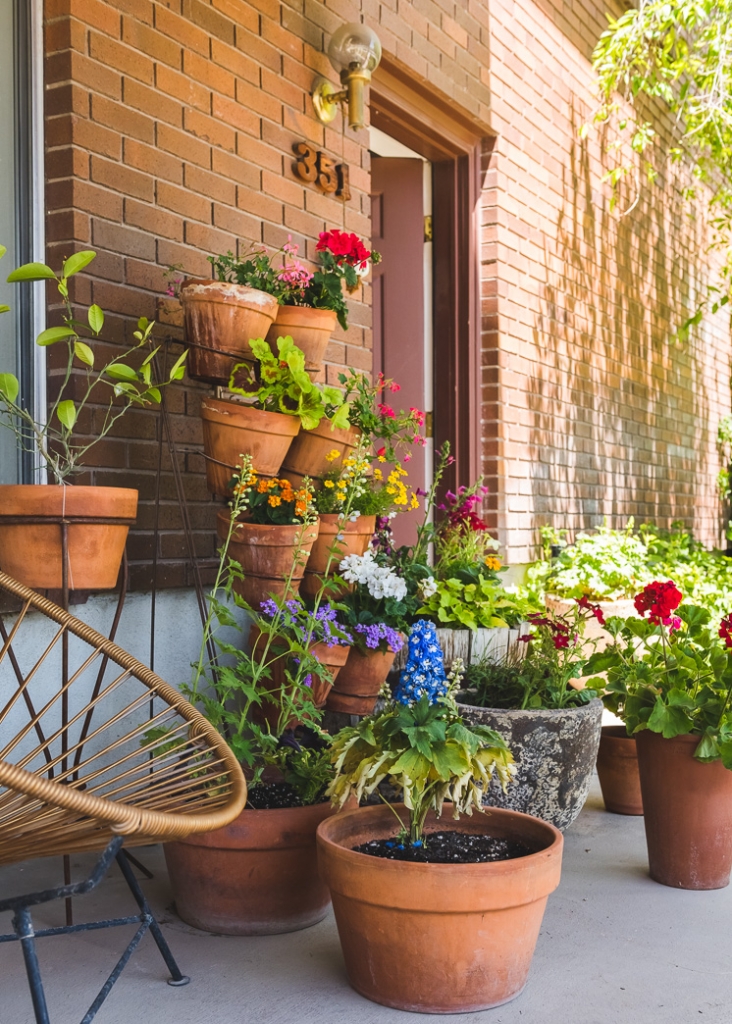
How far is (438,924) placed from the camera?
1.70 meters

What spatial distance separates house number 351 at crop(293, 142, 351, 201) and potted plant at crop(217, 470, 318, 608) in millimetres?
1338

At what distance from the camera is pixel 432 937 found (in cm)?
171

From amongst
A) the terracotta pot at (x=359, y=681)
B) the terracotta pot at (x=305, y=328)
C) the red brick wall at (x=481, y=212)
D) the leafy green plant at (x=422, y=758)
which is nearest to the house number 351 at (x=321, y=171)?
the red brick wall at (x=481, y=212)

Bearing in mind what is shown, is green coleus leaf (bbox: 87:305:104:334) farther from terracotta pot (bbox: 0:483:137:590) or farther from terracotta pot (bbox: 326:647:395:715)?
terracotta pot (bbox: 326:647:395:715)

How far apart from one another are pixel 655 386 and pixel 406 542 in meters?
3.35

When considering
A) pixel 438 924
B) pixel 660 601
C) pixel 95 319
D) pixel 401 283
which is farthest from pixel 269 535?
pixel 401 283

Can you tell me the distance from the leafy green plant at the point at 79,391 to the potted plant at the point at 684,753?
1.30 metres

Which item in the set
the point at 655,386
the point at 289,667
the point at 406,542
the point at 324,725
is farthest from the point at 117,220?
the point at 655,386

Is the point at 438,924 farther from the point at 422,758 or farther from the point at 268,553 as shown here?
the point at 268,553

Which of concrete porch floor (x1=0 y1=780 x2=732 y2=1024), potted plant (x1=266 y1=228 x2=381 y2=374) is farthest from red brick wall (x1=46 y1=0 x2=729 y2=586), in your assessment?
concrete porch floor (x1=0 y1=780 x2=732 y2=1024)

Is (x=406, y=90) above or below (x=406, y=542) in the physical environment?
above

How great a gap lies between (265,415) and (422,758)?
1.01 m

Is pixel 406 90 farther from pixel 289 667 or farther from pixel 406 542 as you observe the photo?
pixel 289 667

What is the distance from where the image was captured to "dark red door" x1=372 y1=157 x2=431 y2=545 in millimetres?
4660
